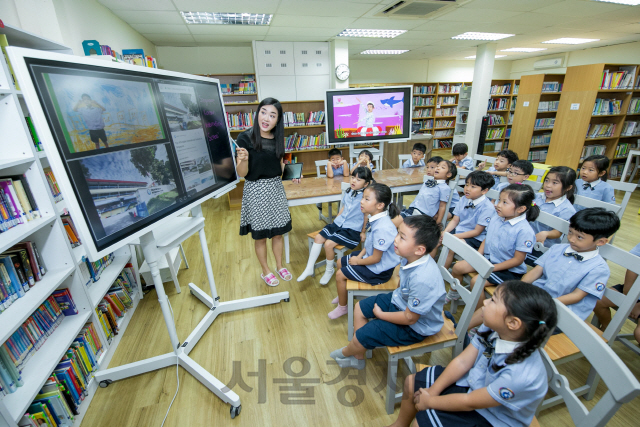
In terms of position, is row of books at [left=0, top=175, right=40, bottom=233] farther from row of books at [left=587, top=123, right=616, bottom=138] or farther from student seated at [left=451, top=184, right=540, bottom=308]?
row of books at [left=587, top=123, right=616, bottom=138]

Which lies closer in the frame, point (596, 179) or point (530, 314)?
point (530, 314)

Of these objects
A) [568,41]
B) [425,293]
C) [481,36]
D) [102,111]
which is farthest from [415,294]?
[568,41]

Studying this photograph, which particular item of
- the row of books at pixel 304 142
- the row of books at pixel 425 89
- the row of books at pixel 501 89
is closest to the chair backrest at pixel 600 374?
the row of books at pixel 304 142

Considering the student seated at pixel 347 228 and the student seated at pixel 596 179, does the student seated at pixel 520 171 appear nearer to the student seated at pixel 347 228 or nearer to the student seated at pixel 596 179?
the student seated at pixel 596 179

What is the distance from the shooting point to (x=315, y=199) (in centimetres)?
281

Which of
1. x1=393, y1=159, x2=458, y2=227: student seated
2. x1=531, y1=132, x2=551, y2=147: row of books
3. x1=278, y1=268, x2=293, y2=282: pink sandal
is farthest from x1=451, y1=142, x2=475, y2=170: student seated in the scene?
x1=531, y1=132, x2=551, y2=147: row of books

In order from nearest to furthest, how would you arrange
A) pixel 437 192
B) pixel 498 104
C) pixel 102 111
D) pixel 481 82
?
pixel 102 111 < pixel 437 192 < pixel 481 82 < pixel 498 104

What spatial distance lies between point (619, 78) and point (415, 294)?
6.49m

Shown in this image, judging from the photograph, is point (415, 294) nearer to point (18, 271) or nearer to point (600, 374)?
point (600, 374)

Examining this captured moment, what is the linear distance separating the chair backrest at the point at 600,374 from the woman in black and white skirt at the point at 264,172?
5.95 ft

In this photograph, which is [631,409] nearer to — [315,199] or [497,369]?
[497,369]

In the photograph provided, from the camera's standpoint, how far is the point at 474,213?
2.38 m

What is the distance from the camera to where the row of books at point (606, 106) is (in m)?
4.93

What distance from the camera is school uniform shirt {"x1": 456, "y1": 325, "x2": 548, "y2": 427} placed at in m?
0.90
